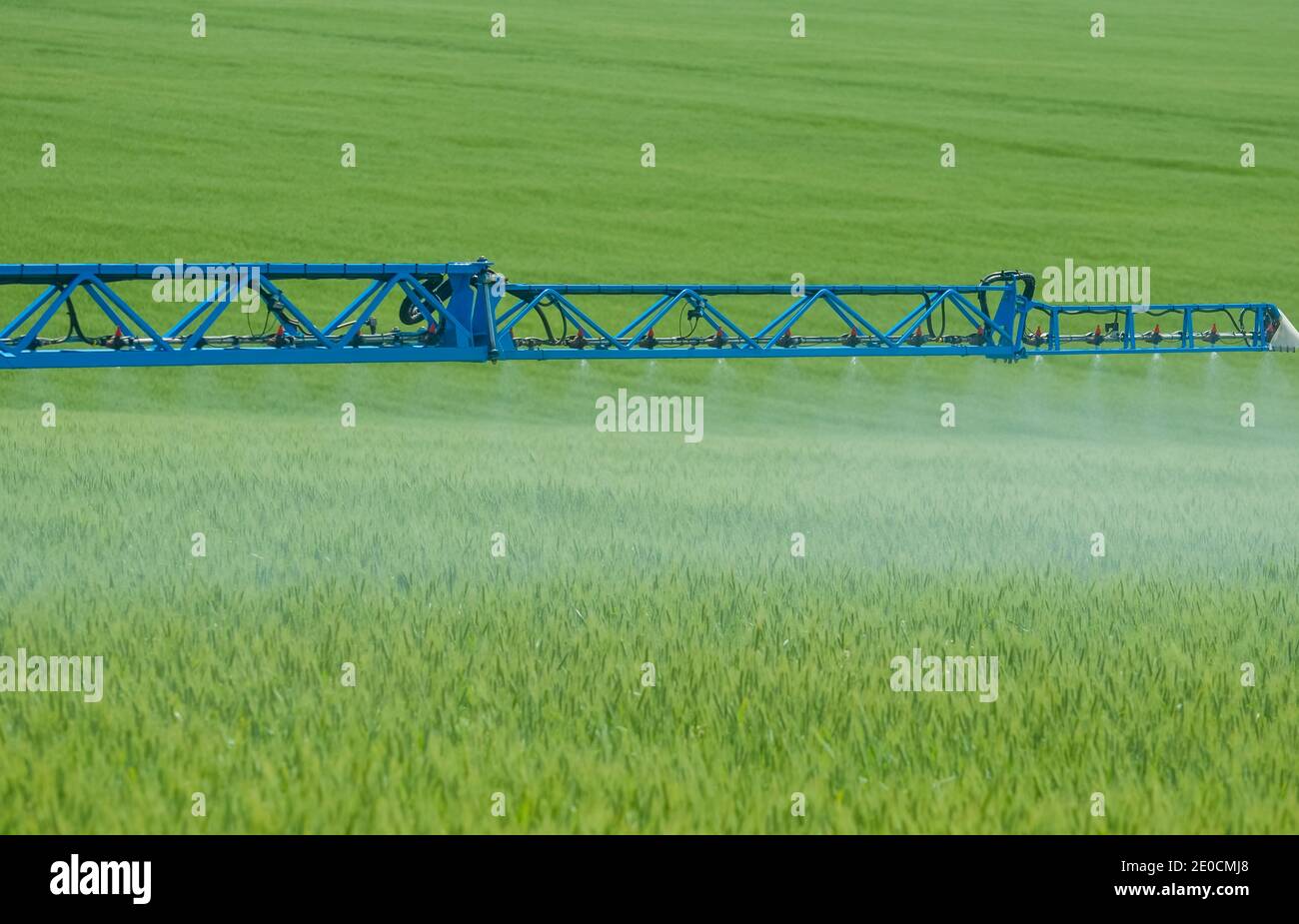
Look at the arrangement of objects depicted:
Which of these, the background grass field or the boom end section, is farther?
the boom end section

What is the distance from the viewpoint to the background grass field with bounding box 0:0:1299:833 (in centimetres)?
668

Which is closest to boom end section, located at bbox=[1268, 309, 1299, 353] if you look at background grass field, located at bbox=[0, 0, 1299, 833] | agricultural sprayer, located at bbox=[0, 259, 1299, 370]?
agricultural sprayer, located at bbox=[0, 259, 1299, 370]

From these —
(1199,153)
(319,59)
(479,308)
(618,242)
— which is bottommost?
(479,308)

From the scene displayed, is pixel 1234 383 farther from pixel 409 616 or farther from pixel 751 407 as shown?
pixel 409 616

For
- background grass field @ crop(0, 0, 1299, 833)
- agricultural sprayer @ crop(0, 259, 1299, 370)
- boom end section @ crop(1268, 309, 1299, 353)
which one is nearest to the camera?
background grass field @ crop(0, 0, 1299, 833)

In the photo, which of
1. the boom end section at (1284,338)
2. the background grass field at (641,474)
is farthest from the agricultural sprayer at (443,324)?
the background grass field at (641,474)

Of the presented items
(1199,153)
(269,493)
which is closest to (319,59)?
(1199,153)

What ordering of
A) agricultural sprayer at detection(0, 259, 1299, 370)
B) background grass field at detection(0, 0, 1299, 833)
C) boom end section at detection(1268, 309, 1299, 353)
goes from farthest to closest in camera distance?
boom end section at detection(1268, 309, 1299, 353), agricultural sprayer at detection(0, 259, 1299, 370), background grass field at detection(0, 0, 1299, 833)

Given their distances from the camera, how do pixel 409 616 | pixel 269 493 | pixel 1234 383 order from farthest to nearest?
pixel 1234 383, pixel 269 493, pixel 409 616

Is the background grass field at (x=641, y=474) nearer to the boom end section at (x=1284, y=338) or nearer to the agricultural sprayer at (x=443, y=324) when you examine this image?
the agricultural sprayer at (x=443, y=324)

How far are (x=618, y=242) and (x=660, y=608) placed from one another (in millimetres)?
38835

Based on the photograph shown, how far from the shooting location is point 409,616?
9938mm

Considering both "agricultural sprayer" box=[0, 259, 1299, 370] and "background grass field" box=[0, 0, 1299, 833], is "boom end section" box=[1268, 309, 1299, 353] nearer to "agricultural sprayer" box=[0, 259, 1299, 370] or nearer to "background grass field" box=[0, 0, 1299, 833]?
"agricultural sprayer" box=[0, 259, 1299, 370]
